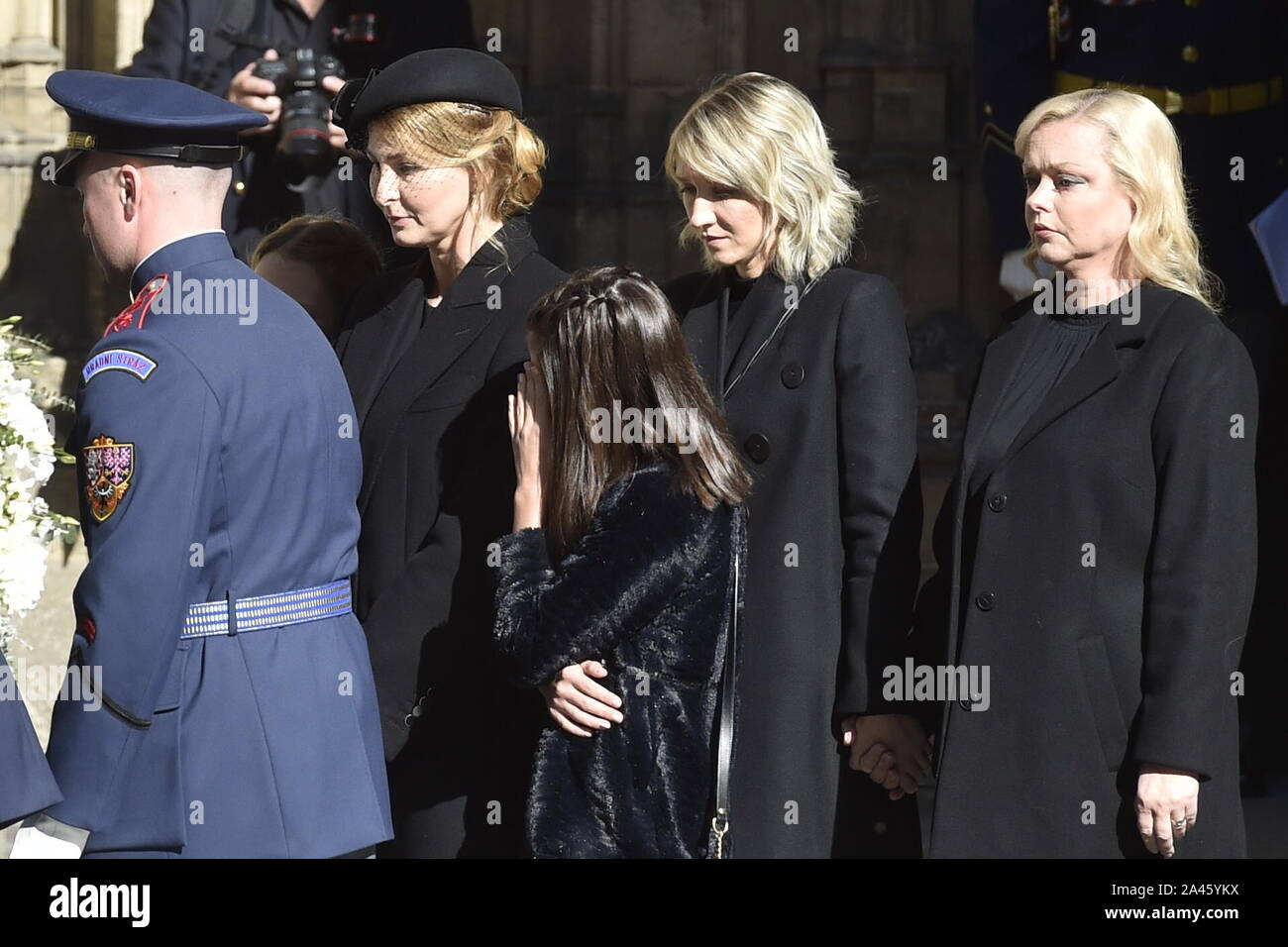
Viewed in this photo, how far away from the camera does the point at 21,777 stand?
285 cm

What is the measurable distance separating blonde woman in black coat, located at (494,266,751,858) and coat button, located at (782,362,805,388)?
284mm

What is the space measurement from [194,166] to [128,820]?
3.28ft

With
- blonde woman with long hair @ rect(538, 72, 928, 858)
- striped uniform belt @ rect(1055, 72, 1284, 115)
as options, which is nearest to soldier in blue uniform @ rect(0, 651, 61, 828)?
blonde woman with long hair @ rect(538, 72, 928, 858)

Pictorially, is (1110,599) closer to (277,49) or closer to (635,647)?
(635,647)

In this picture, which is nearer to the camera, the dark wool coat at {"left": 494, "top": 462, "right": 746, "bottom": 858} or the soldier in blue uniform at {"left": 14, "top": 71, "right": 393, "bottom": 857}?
the soldier in blue uniform at {"left": 14, "top": 71, "right": 393, "bottom": 857}

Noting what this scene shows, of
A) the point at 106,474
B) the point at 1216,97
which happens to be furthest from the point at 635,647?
the point at 1216,97

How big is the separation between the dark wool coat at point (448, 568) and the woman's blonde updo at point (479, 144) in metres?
0.13

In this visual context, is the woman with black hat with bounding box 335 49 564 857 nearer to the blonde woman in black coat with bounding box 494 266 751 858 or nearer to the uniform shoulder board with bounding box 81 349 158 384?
the blonde woman in black coat with bounding box 494 266 751 858

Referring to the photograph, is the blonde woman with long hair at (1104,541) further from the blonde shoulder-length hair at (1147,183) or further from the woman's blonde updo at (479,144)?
the woman's blonde updo at (479,144)

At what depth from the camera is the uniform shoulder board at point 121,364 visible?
2918mm

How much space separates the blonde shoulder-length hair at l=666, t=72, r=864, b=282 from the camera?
361 centimetres

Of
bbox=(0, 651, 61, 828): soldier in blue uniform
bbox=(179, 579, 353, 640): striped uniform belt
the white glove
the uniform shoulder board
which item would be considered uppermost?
the uniform shoulder board

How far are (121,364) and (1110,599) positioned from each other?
1.61 metres
